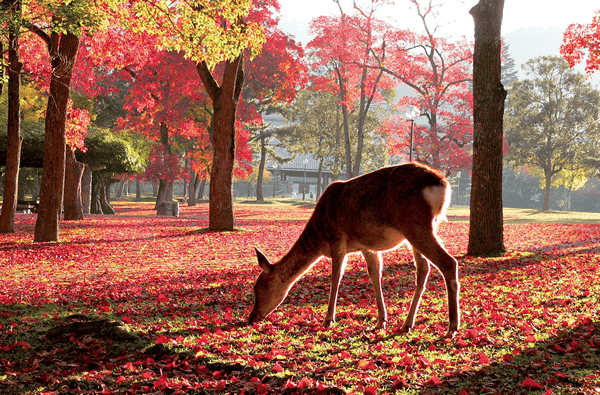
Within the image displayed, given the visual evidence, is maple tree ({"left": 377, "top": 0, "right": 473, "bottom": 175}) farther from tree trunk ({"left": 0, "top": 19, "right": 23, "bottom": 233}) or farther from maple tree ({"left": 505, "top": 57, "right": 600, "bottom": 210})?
tree trunk ({"left": 0, "top": 19, "right": 23, "bottom": 233})

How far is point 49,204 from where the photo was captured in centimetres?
1389

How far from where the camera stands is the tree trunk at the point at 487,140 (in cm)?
1112

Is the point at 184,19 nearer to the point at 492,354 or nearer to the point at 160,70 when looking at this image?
the point at 492,354

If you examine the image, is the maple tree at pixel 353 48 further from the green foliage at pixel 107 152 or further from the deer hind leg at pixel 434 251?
the deer hind leg at pixel 434 251

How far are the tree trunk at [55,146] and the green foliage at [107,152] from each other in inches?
526

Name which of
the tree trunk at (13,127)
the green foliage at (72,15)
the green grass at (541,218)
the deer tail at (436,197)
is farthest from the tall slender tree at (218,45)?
the green grass at (541,218)

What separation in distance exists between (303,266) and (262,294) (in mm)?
617

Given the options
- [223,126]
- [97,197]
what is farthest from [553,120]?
[97,197]

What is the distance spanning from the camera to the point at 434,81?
1459 inches

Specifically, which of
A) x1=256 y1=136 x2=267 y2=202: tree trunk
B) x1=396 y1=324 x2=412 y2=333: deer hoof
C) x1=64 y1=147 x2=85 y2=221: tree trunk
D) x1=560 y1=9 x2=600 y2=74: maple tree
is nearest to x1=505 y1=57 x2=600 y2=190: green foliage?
x1=256 y1=136 x2=267 y2=202: tree trunk

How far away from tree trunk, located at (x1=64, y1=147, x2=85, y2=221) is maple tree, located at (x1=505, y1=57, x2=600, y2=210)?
150 ft

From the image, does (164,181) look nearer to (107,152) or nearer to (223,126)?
(107,152)

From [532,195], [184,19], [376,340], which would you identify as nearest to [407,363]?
[376,340]

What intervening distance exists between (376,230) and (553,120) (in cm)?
5385
